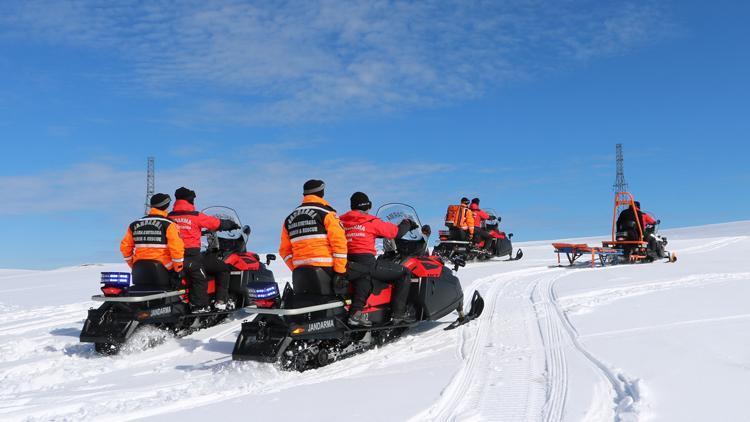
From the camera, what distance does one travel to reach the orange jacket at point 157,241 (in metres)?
6.64

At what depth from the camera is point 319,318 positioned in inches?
204

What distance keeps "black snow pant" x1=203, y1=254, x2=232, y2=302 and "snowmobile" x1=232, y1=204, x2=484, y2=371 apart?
2.61 meters

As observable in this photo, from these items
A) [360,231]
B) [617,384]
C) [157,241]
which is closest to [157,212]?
[157,241]

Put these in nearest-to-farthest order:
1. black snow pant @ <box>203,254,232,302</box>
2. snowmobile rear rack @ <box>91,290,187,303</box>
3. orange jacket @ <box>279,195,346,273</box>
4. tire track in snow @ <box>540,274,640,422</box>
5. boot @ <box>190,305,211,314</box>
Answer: tire track in snow @ <box>540,274,640,422</box> < orange jacket @ <box>279,195,346,273</box> < snowmobile rear rack @ <box>91,290,187,303</box> < boot @ <box>190,305,211,314</box> < black snow pant @ <box>203,254,232,302</box>

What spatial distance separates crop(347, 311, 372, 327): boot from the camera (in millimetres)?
5486

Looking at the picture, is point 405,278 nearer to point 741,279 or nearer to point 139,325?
point 139,325

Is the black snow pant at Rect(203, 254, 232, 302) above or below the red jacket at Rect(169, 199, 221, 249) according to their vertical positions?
below

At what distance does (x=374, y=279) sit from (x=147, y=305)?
103 inches

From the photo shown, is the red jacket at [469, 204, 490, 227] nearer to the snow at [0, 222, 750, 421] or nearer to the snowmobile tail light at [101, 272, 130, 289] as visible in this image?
the snow at [0, 222, 750, 421]

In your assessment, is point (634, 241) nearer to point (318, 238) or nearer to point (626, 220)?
point (626, 220)

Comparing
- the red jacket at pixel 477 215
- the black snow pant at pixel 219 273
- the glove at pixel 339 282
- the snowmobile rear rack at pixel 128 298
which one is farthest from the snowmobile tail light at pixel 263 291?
the red jacket at pixel 477 215

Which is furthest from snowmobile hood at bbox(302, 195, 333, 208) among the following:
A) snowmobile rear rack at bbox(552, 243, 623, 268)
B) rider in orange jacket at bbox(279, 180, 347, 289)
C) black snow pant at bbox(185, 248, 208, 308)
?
snowmobile rear rack at bbox(552, 243, 623, 268)

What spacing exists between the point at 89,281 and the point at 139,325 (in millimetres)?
8417

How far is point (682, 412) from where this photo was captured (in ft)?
10.7
